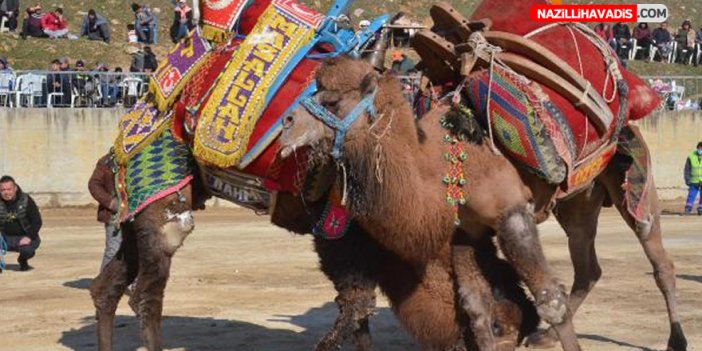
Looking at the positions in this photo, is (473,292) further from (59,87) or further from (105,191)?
(59,87)

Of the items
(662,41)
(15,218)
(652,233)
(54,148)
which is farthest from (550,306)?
(662,41)

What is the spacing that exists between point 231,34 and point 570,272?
7058mm

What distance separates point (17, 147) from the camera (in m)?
25.7

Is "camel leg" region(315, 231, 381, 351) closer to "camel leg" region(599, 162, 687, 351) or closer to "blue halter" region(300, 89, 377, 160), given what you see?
"blue halter" region(300, 89, 377, 160)

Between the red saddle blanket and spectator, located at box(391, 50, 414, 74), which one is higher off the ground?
the red saddle blanket

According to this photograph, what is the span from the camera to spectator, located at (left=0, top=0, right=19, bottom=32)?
109 feet

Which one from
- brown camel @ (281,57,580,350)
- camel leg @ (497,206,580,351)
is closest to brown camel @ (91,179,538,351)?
brown camel @ (281,57,580,350)

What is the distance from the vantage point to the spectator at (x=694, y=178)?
87.1 feet

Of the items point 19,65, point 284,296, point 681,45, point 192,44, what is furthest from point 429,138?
point 681,45

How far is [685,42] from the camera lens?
38438 millimetres


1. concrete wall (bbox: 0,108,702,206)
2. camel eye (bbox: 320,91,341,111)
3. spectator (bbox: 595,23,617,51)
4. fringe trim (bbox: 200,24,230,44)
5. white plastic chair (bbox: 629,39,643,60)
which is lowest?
concrete wall (bbox: 0,108,702,206)

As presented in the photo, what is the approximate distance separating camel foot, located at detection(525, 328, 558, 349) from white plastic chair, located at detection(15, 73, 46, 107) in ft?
58.3

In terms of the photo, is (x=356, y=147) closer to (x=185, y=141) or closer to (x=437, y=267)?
(x=437, y=267)

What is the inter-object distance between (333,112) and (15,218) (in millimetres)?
10476
